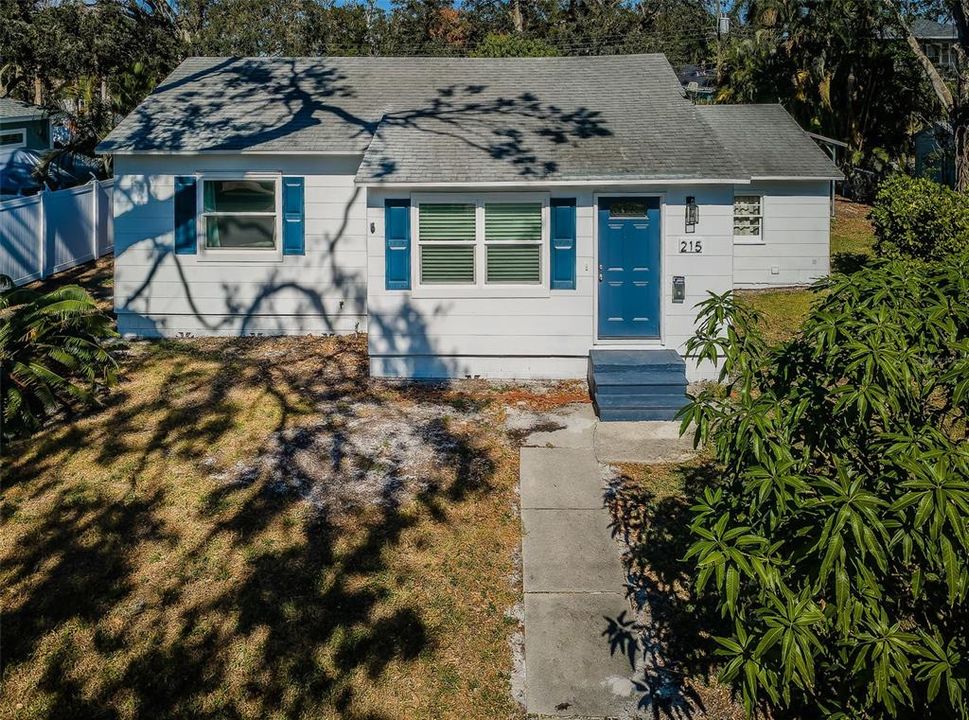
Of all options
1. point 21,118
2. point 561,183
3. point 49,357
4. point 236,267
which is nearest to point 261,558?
point 49,357

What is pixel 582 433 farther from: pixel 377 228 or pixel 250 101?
pixel 250 101

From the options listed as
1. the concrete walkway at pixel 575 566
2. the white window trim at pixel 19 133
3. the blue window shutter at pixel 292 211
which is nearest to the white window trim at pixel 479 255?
the concrete walkway at pixel 575 566

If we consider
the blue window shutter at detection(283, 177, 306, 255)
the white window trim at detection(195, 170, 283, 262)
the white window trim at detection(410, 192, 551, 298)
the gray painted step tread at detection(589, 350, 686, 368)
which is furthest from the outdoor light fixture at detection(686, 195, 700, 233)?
the white window trim at detection(195, 170, 283, 262)

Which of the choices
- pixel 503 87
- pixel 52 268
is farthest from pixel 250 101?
pixel 52 268

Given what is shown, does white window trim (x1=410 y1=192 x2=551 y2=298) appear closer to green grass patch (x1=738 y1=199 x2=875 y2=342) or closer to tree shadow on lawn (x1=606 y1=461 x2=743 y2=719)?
green grass patch (x1=738 y1=199 x2=875 y2=342)

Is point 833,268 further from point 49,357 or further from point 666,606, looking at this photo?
point 49,357

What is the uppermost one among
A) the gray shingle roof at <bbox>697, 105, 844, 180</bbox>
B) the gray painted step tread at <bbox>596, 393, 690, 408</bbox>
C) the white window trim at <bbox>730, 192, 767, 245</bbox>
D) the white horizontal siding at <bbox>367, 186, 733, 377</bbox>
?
the gray shingle roof at <bbox>697, 105, 844, 180</bbox>

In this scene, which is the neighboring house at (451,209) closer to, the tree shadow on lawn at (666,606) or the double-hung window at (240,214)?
the double-hung window at (240,214)
